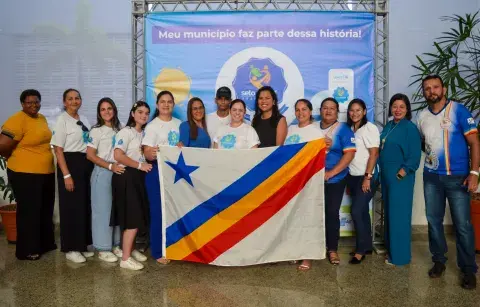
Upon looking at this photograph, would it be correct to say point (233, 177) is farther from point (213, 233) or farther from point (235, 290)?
point (235, 290)

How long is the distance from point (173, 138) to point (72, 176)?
870mm

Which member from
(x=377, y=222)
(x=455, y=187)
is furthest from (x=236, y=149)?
(x=377, y=222)

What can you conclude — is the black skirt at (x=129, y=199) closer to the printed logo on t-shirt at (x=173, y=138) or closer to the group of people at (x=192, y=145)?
the group of people at (x=192, y=145)

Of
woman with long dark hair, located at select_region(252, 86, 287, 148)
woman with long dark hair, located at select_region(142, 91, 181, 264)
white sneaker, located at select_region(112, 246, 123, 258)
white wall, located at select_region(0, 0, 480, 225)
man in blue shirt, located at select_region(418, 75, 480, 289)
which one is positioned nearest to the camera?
man in blue shirt, located at select_region(418, 75, 480, 289)

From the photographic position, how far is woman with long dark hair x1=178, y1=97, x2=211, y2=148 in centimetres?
323

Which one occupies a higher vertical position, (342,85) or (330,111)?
(342,85)

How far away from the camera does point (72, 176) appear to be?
3.28 meters

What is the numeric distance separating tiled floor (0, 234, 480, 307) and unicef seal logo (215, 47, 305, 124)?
4.73 feet

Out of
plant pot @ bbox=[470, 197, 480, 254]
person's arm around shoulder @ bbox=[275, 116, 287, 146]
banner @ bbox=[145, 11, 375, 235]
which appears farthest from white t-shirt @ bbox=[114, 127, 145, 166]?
plant pot @ bbox=[470, 197, 480, 254]

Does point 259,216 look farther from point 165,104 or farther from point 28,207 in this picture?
point 28,207

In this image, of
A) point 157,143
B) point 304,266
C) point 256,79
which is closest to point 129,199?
point 157,143

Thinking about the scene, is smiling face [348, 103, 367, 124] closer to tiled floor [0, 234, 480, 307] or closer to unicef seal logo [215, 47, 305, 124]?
unicef seal logo [215, 47, 305, 124]

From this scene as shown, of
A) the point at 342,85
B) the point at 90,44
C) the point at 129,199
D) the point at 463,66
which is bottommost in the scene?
the point at 129,199

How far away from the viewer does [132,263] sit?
316 cm
